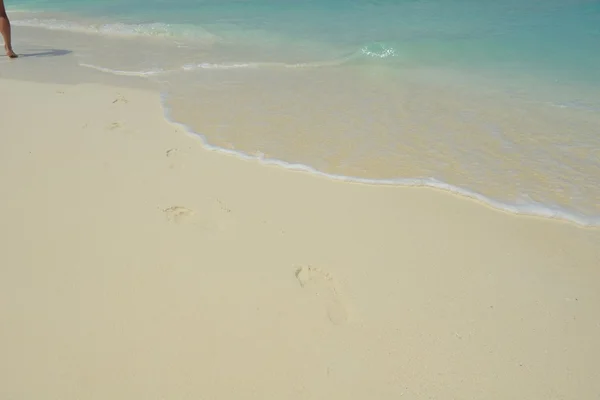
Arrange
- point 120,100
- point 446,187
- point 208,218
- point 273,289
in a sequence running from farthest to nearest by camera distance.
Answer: point 120,100 < point 446,187 < point 208,218 < point 273,289

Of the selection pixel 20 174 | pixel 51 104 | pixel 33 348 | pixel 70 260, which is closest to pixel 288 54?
pixel 51 104

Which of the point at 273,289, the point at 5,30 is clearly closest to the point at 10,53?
the point at 5,30

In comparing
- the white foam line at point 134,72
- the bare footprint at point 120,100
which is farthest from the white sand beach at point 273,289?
the white foam line at point 134,72

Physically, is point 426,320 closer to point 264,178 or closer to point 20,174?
point 264,178

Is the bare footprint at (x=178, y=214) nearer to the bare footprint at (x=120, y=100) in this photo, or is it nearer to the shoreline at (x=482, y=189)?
the shoreline at (x=482, y=189)

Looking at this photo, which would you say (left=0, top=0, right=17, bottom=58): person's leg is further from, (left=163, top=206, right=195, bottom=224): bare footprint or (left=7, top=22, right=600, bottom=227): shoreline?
(left=163, top=206, right=195, bottom=224): bare footprint

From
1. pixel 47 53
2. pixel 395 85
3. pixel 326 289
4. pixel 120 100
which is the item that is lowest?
pixel 326 289

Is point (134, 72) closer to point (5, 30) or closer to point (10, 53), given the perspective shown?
point (10, 53)
